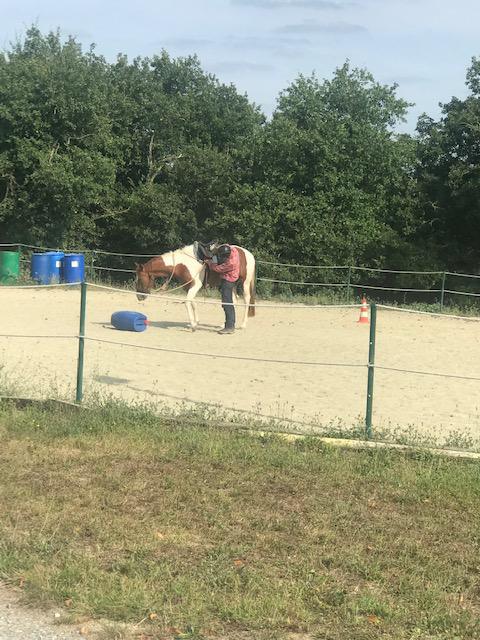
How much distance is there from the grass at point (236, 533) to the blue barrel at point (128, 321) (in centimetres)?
641

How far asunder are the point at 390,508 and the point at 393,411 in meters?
3.31

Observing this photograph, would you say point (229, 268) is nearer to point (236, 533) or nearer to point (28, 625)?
point (236, 533)

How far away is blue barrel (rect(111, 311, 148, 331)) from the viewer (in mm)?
12703

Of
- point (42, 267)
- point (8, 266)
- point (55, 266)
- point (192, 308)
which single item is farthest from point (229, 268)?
point (8, 266)

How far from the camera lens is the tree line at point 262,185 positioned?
23719mm

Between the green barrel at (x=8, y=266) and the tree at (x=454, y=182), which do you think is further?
the tree at (x=454, y=182)

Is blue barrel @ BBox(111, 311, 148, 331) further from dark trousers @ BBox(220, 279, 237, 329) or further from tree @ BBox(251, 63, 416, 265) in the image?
tree @ BBox(251, 63, 416, 265)

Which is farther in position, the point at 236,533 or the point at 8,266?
the point at 8,266

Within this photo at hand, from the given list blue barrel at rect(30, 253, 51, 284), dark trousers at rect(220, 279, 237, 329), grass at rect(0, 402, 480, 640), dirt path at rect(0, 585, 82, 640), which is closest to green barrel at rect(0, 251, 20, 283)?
blue barrel at rect(30, 253, 51, 284)

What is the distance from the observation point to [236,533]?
4.16m

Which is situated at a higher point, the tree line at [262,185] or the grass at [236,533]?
the tree line at [262,185]

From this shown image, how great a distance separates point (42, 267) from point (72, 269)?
0.91 meters

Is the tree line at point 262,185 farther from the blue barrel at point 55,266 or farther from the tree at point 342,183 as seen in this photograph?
the blue barrel at point 55,266

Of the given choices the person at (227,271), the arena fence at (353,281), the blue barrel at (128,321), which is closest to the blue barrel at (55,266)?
the arena fence at (353,281)
